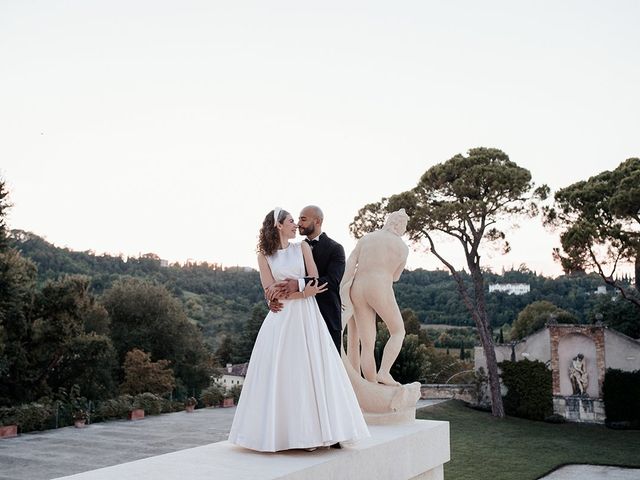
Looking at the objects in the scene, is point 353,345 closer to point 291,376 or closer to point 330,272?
point 330,272

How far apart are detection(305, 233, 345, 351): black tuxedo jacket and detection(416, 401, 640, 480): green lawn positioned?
9.64m

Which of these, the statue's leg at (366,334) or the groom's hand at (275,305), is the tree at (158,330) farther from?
the groom's hand at (275,305)

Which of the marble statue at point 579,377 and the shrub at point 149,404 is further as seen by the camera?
the marble statue at point 579,377

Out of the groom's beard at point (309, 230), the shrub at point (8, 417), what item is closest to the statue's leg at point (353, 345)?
the groom's beard at point (309, 230)

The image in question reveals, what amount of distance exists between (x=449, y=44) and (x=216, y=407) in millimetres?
15518

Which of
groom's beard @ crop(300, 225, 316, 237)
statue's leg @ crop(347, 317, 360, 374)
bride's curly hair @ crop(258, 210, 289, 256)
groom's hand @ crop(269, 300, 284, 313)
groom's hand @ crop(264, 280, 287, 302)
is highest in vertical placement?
groom's beard @ crop(300, 225, 316, 237)

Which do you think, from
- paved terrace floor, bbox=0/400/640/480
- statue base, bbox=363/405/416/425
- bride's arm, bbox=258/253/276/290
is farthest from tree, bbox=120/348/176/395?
bride's arm, bbox=258/253/276/290

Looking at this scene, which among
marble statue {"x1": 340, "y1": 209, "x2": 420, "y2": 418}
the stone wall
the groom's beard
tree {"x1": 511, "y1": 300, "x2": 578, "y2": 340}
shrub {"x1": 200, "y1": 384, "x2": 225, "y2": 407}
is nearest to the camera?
the groom's beard

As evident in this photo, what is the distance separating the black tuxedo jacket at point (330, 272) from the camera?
14.1 feet

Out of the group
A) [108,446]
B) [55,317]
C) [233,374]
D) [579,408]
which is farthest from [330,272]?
[233,374]

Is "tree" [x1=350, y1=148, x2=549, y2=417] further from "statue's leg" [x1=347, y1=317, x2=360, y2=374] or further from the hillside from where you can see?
the hillside

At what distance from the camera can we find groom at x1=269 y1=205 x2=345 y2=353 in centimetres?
431

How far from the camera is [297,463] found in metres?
3.47

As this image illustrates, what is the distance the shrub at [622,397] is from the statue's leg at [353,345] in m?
20.2
